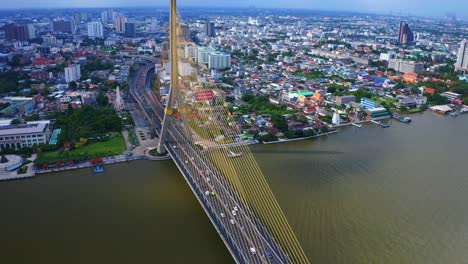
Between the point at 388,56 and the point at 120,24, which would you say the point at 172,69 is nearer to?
the point at 388,56

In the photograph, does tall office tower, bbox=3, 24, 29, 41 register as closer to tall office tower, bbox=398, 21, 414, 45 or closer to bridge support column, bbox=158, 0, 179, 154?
bridge support column, bbox=158, 0, 179, 154

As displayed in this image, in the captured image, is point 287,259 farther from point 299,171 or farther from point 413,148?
point 413,148

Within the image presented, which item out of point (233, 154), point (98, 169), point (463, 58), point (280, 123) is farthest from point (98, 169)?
point (463, 58)

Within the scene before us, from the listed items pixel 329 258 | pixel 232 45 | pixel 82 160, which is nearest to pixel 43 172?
pixel 82 160

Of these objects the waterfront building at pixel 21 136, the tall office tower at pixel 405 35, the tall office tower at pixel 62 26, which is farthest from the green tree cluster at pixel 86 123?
the tall office tower at pixel 405 35

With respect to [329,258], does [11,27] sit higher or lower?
higher

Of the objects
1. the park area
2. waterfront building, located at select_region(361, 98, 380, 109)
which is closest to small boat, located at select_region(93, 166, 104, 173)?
the park area

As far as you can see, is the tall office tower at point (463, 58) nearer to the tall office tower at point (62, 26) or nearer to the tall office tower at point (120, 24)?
the tall office tower at point (120, 24)

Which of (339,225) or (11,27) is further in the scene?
(11,27)
